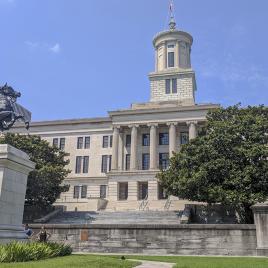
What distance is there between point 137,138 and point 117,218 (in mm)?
22683

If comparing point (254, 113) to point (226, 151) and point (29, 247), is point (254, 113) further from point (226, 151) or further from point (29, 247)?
point (29, 247)

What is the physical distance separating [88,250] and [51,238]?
2.89 meters

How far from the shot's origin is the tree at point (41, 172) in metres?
42.5

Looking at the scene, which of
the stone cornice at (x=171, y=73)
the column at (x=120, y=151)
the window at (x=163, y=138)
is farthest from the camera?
the stone cornice at (x=171, y=73)

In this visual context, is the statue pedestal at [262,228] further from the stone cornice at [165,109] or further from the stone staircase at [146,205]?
the stone cornice at [165,109]

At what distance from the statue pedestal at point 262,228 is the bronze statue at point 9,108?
576 inches

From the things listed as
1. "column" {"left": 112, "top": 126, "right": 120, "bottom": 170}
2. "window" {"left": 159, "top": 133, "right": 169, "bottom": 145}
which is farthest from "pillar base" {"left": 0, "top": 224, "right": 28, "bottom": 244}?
"window" {"left": 159, "top": 133, "right": 169, "bottom": 145}

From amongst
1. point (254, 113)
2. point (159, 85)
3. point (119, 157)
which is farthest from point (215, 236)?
point (159, 85)

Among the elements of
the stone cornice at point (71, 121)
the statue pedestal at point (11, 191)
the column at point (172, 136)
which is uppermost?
the stone cornice at point (71, 121)

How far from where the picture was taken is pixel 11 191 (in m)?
14.6

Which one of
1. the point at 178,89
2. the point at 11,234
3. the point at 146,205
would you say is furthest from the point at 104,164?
the point at 11,234

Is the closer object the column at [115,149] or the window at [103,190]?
the column at [115,149]

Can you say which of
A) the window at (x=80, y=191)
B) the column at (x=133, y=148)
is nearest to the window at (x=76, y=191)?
the window at (x=80, y=191)

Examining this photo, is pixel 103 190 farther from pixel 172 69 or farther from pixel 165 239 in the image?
pixel 165 239
